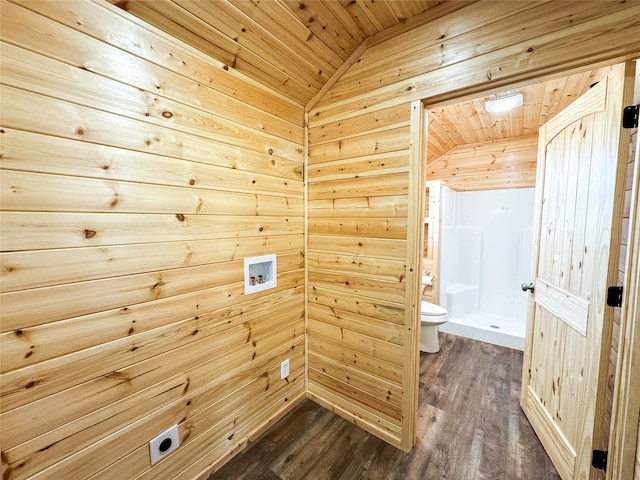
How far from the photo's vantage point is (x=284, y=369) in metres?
1.83

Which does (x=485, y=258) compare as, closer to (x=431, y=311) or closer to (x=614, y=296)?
(x=431, y=311)

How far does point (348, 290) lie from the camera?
1.75 meters

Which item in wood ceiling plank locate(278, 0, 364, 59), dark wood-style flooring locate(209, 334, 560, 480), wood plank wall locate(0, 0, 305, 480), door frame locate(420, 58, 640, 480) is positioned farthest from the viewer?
dark wood-style flooring locate(209, 334, 560, 480)

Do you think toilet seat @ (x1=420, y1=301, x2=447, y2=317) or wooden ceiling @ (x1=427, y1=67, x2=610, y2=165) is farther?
toilet seat @ (x1=420, y1=301, x2=447, y2=317)

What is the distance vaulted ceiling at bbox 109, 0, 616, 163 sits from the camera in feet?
3.66

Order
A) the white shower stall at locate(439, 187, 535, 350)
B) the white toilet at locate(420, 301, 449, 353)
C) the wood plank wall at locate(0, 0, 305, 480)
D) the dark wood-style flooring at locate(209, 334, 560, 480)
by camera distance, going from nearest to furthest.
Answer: the wood plank wall at locate(0, 0, 305, 480) < the dark wood-style flooring at locate(209, 334, 560, 480) < the white toilet at locate(420, 301, 449, 353) < the white shower stall at locate(439, 187, 535, 350)

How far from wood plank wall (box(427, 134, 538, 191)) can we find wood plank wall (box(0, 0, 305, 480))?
279cm

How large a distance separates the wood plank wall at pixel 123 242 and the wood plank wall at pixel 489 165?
2785 mm

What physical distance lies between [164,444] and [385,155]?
6.28 feet

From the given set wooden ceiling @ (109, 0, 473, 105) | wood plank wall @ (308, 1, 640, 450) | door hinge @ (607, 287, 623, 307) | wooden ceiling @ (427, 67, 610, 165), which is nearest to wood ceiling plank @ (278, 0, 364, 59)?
wooden ceiling @ (109, 0, 473, 105)

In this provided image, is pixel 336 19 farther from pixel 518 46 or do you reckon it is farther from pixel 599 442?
pixel 599 442

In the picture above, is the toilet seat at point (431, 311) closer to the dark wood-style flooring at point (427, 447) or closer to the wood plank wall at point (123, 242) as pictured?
the dark wood-style flooring at point (427, 447)

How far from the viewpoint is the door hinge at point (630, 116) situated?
3.48 feet

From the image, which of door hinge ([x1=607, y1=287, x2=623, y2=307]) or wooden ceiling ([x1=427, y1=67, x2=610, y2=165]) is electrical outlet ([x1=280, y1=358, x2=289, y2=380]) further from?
wooden ceiling ([x1=427, y1=67, x2=610, y2=165])
